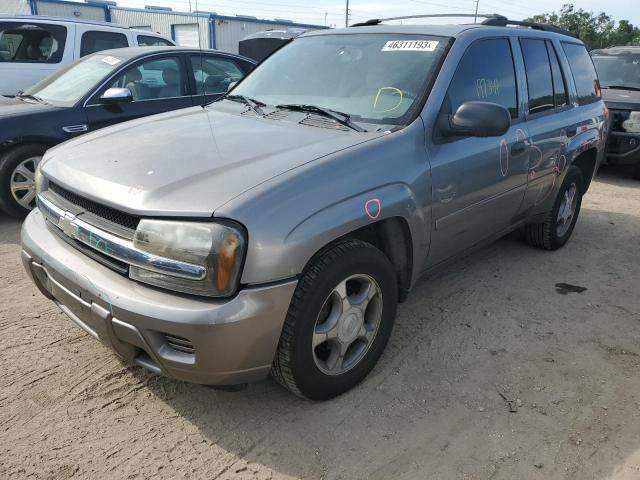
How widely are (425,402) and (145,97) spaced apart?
451cm

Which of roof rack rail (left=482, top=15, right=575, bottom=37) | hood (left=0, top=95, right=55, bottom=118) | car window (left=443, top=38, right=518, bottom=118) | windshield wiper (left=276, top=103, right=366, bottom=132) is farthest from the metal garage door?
windshield wiper (left=276, top=103, right=366, bottom=132)

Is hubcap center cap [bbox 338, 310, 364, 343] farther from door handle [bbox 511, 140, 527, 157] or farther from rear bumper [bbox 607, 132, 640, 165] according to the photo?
rear bumper [bbox 607, 132, 640, 165]

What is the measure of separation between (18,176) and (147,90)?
62.3 inches

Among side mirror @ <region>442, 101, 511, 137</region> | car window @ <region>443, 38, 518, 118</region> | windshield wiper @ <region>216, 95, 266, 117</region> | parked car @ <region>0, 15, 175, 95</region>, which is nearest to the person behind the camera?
side mirror @ <region>442, 101, 511, 137</region>

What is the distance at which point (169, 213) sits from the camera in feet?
6.75

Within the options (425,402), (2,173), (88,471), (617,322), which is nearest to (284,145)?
(425,402)

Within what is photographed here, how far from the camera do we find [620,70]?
29.0 ft

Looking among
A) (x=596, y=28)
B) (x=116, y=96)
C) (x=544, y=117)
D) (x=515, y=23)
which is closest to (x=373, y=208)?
(x=544, y=117)

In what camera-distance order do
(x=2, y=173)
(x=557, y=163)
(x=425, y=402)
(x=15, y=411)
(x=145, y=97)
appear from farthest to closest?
(x=145, y=97) → (x=2, y=173) → (x=557, y=163) → (x=425, y=402) → (x=15, y=411)

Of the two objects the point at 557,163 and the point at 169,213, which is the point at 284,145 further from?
the point at 557,163

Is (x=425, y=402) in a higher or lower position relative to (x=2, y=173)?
lower

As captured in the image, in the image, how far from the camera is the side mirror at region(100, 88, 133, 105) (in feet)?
16.2

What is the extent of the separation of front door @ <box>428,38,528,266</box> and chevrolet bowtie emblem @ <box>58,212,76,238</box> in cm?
181

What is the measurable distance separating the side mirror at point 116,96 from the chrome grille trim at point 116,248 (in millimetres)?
2652
